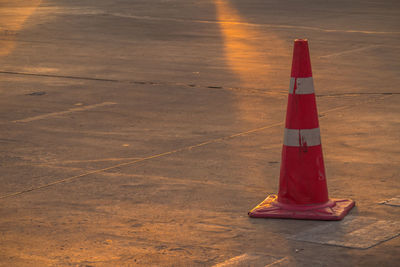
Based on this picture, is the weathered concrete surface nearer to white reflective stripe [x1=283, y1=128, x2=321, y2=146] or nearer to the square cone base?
the square cone base

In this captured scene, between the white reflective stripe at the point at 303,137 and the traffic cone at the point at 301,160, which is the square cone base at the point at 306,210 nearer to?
the traffic cone at the point at 301,160

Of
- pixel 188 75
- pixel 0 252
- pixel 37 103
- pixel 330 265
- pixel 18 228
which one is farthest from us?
pixel 188 75

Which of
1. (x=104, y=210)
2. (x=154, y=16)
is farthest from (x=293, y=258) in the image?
(x=154, y=16)

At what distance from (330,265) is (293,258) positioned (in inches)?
8.3

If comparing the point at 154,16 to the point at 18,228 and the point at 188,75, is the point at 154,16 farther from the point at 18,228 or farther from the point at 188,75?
the point at 18,228

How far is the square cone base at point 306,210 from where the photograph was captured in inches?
215

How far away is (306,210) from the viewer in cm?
557

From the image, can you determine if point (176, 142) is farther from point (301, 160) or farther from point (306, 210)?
point (306, 210)

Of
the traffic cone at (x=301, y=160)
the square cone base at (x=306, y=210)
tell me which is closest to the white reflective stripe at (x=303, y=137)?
the traffic cone at (x=301, y=160)

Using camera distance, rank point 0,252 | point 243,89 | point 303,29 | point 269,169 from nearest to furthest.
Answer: point 0,252 → point 269,169 → point 243,89 → point 303,29

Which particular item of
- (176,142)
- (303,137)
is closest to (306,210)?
(303,137)

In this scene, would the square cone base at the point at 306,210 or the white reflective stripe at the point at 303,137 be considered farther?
the white reflective stripe at the point at 303,137

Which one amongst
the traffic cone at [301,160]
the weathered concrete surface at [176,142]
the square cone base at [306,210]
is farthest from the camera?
the traffic cone at [301,160]

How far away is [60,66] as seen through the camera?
495 inches
